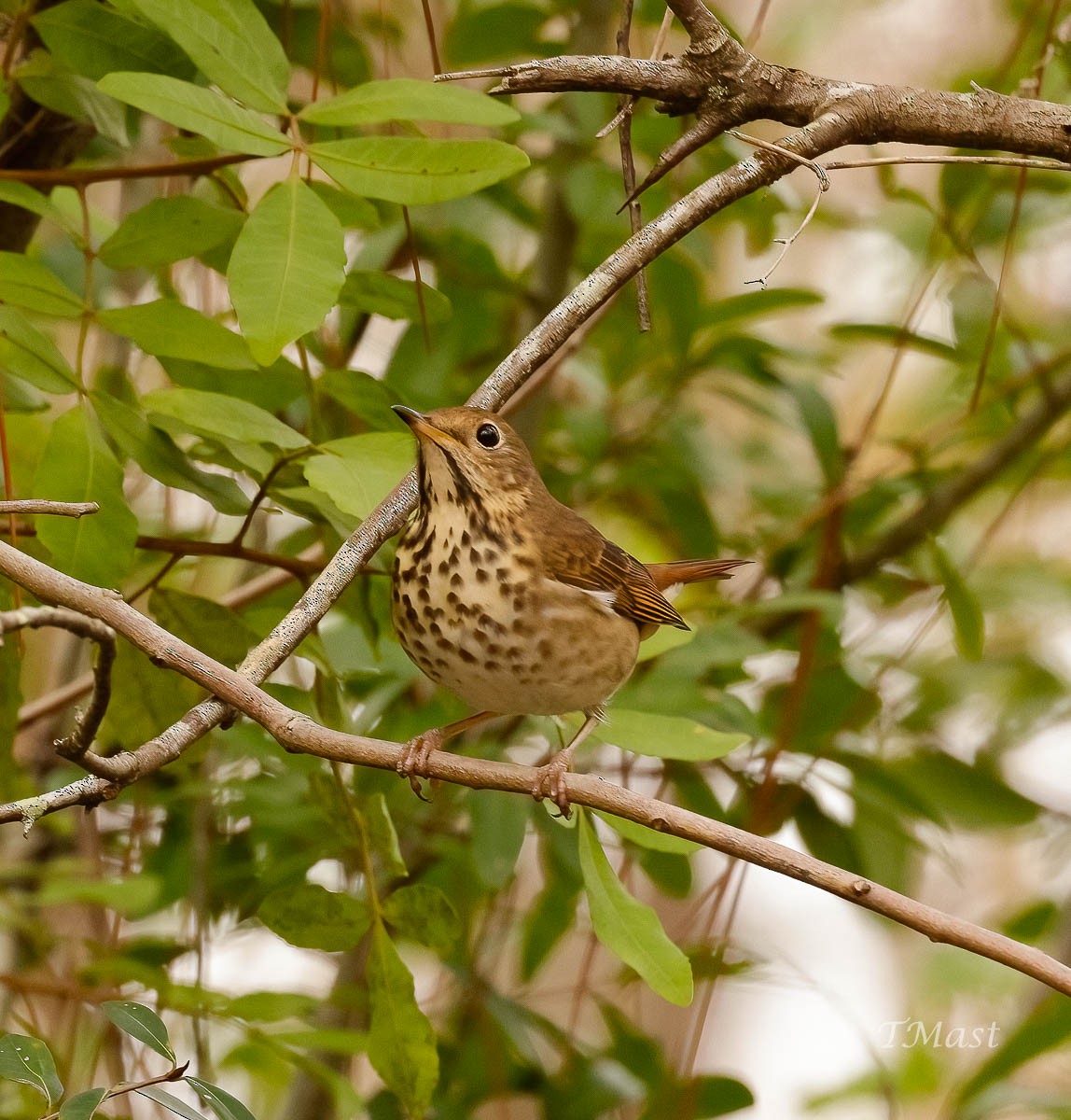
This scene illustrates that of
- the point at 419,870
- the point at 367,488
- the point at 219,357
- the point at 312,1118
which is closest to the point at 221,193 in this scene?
the point at 219,357

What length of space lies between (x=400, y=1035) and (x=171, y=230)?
57.2 inches

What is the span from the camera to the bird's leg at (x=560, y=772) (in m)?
2.11

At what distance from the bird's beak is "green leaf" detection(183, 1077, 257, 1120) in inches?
51.1

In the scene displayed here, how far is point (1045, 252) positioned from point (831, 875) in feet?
13.5

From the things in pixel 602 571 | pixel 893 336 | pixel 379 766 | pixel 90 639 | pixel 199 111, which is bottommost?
pixel 379 766

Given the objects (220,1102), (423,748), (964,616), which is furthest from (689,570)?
(220,1102)

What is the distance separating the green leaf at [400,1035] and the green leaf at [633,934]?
33 centimetres

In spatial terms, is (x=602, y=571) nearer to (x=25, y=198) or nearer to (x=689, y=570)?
(x=689, y=570)

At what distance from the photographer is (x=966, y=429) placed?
13.9 feet

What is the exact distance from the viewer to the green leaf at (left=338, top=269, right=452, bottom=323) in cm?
269

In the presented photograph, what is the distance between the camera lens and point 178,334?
2361mm

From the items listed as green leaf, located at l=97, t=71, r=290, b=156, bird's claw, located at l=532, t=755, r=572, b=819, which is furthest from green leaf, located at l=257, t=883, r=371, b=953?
green leaf, located at l=97, t=71, r=290, b=156

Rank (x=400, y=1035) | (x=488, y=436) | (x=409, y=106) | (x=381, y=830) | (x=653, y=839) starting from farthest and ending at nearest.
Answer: (x=488, y=436), (x=381, y=830), (x=653, y=839), (x=400, y=1035), (x=409, y=106)

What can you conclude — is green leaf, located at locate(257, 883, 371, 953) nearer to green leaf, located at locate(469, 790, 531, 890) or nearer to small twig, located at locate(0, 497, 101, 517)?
green leaf, located at locate(469, 790, 531, 890)
